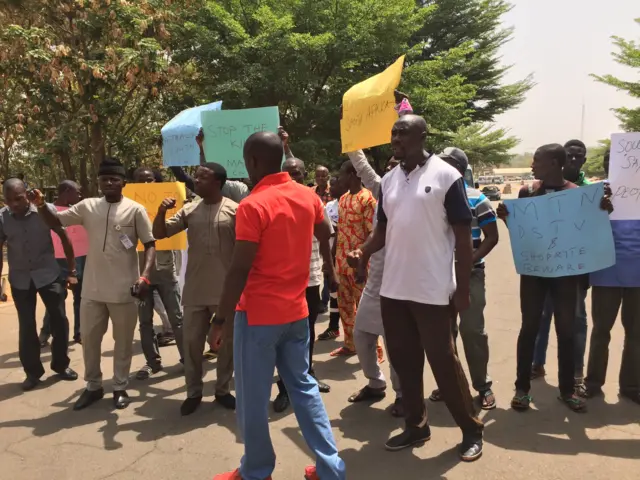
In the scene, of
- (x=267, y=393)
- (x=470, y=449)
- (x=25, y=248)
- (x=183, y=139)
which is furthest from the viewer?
(x=183, y=139)

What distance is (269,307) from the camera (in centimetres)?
254

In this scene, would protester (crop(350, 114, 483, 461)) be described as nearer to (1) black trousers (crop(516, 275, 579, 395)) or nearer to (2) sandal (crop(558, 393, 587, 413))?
(1) black trousers (crop(516, 275, 579, 395))

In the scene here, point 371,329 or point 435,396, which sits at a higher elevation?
point 371,329

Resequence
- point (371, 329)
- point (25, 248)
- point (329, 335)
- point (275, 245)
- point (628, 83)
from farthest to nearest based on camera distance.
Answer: point (628, 83)
point (329, 335)
point (25, 248)
point (371, 329)
point (275, 245)

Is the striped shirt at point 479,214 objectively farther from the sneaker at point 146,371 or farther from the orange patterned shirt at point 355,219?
the sneaker at point 146,371

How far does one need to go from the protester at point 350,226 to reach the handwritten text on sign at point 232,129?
31.7 inches

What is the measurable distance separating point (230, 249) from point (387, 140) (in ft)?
4.60

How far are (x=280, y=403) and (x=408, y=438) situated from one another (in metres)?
1.07

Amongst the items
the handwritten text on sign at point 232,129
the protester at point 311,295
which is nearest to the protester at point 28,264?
the handwritten text on sign at point 232,129

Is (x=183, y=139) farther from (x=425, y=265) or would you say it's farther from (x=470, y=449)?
(x=470, y=449)

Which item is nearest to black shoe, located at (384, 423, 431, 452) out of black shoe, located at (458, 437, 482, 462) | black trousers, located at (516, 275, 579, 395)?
black shoe, located at (458, 437, 482, 462)

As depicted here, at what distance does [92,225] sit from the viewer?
3906 mm

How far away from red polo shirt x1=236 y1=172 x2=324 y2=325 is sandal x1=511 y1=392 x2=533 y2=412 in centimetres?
199

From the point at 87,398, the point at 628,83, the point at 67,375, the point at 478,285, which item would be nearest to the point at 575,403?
the point at 478,285
